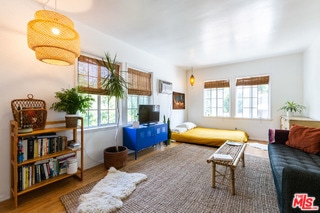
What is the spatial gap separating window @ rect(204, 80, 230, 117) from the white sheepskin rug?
14.1ft

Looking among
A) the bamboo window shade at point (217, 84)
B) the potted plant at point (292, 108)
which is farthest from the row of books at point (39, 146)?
the potted plant at point (292, 108)

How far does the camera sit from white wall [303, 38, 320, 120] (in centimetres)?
323

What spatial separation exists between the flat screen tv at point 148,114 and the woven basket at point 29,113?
193 cm

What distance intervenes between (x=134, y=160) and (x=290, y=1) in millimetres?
3816

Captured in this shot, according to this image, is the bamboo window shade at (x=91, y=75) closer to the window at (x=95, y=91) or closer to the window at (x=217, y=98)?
the window at (x=95, y=91)

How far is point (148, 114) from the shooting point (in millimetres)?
3789

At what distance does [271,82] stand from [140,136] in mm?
4505

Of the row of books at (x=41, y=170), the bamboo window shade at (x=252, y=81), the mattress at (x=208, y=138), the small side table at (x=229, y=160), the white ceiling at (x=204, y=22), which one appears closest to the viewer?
the row of books at (x=41, y=170)

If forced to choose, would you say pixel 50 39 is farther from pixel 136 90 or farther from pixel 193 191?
pixel 193 191

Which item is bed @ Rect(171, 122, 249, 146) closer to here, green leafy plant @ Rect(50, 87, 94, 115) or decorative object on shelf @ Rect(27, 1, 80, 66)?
green leafy plant @ Rect(50, 87, 94, 115)

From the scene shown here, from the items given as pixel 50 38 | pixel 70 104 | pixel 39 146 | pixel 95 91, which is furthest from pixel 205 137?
pixel 50 38

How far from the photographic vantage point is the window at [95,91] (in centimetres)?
274

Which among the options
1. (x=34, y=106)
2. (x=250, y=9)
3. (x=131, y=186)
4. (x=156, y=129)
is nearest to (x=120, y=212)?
(x=131, y=186)

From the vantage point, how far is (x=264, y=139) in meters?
4.79
